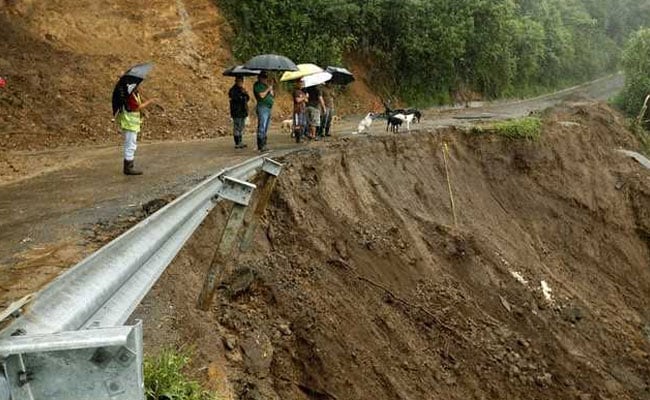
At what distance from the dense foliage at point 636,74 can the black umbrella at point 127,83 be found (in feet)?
94.9

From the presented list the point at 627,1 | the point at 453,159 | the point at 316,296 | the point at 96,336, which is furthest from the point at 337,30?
the point at 627,1

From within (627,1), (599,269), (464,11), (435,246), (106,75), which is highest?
(627,1)

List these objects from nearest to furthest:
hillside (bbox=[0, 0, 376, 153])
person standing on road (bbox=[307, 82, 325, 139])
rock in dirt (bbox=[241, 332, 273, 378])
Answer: rock in dirt (bbox=[241, 332, 273, 378]), person standing on road (bbox=[307, 82, 325, 139]), hillside (bbox=[0, 0, 376, 153])

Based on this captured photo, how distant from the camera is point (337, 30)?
23125mm

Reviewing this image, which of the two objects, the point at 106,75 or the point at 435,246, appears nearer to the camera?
the point at 435,246

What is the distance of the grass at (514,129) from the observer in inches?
687

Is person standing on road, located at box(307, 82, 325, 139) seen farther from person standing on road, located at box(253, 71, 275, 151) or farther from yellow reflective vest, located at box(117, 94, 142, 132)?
yellow reflective vest, located at box(117, 94, 142, 132)

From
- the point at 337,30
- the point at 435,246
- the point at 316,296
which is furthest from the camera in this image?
the point at 337,30

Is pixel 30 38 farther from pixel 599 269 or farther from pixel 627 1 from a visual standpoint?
pixel 627 1

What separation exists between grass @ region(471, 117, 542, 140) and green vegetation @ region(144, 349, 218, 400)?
555 inches

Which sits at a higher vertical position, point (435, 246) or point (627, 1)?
point (627, 1)

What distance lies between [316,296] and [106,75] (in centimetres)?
1075

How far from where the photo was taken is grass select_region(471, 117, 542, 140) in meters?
17.5

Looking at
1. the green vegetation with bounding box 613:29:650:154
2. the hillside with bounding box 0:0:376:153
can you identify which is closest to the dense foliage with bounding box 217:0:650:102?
the hillside with bounding box 0:0:376:153
